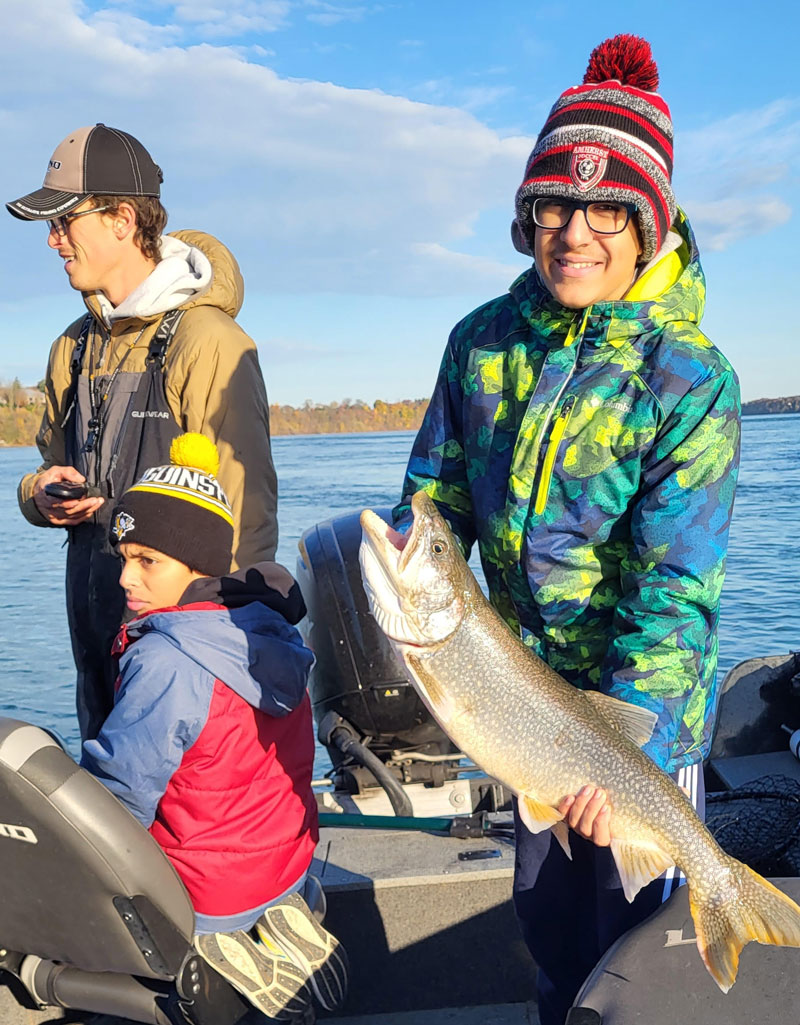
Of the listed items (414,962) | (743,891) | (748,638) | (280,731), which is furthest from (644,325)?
(748,638)

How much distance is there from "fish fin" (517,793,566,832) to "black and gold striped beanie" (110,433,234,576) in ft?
3.93

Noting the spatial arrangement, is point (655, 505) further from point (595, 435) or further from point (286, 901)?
point (286, 901)

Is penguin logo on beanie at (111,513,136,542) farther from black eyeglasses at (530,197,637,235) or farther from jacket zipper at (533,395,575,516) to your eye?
black eyeglasses at (530,197,637,235)

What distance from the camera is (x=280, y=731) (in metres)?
2.80

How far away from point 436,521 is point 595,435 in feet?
1.50

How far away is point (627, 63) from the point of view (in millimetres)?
2439

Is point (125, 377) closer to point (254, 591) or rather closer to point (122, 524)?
point (122, 524)

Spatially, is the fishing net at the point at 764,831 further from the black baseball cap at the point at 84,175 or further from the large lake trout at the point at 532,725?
the black baseball cap at the point at 84,175

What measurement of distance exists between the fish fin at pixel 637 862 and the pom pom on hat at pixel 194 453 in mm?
1639

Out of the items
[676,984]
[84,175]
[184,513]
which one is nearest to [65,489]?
[184,513]

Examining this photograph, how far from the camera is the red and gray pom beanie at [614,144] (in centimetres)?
231

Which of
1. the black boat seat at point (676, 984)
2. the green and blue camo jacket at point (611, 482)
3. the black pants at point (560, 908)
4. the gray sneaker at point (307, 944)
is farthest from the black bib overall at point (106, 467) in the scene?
the black boat seat at point (676, 984)

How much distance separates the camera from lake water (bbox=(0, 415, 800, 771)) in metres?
12.4

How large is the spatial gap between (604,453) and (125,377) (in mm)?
1975
